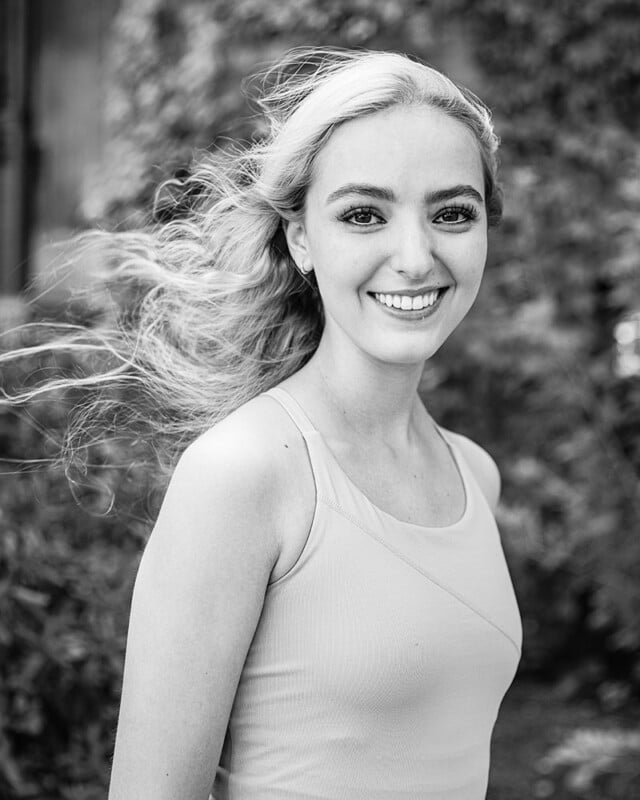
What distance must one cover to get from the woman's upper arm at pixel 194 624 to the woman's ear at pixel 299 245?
422mm

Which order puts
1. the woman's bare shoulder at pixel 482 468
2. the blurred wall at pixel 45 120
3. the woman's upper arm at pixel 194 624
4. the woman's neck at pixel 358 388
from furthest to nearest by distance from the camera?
the blurred wall at pixel 45 120
the woman's bare shoulder at pixel 482 468
the woman's neck at pixel 358 388
the woman's upper arm at pixel 194 624

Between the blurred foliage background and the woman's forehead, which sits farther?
the blurred foliage background

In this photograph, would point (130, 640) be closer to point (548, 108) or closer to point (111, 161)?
point (548, 108)

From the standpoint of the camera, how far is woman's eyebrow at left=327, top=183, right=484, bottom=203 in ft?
5.02

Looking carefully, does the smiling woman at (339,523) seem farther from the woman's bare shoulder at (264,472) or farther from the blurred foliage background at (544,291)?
the blurred foliage background at (544,291)

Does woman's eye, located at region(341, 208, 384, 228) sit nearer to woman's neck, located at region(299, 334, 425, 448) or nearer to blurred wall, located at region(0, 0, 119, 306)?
woman's neck, located at region(299, 334, 425, 448)

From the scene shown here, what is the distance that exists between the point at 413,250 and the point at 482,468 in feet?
2.03

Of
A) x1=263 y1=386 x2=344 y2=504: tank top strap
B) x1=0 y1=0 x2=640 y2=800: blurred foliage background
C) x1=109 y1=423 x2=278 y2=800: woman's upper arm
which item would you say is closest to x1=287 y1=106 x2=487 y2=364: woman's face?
x1=263 y1=386 x2=344 y2=504: tank top strap

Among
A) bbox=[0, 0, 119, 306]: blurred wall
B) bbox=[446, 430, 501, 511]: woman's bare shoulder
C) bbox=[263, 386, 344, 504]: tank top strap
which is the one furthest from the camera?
bbox=[0, 0, 119, 306]: blurred wall

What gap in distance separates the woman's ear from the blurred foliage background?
194 centimetres

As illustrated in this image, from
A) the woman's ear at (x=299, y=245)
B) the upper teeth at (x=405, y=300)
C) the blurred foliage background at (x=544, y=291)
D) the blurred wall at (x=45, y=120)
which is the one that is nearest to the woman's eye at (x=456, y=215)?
the upper teeth at (x=405, y=300)

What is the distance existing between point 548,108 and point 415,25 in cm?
61

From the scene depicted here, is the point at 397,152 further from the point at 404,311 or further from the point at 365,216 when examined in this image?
the point at 404,311

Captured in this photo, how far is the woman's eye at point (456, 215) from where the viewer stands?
159 cm
